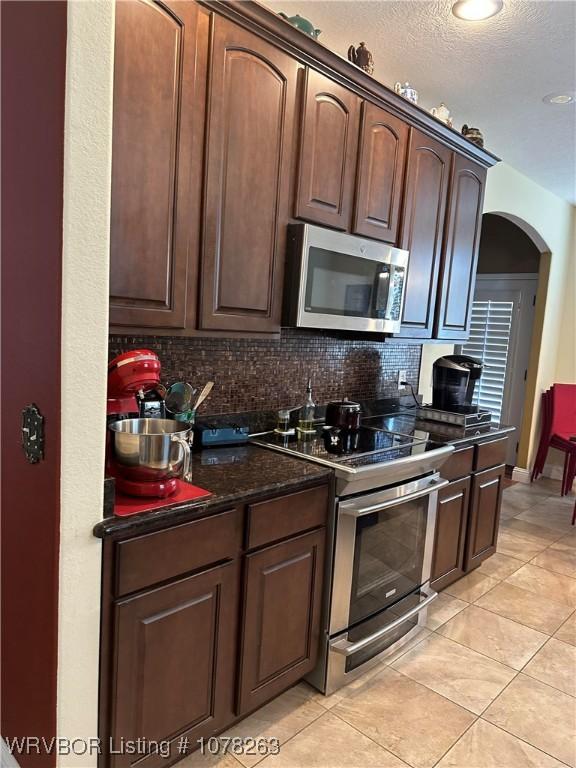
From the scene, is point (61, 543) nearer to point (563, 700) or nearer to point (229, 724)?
point (229, 724)

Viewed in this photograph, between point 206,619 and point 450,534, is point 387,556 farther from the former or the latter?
point 206,619

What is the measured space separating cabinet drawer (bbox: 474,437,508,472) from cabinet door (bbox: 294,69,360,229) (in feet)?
4.85

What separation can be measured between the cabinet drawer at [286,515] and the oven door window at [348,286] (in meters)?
0.75

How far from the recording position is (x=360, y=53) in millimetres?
2291

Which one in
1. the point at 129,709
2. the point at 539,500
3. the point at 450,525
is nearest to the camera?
the point at 129,709

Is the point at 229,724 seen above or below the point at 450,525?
below

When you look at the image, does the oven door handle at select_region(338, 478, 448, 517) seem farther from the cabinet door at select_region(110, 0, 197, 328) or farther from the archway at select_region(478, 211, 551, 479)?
the archway at select_region(478, 211, 551, 479)

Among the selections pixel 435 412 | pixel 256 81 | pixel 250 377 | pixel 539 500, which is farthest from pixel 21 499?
pixel 539 500

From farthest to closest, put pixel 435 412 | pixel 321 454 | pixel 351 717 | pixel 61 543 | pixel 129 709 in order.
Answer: pixel 435 412 < pixel 321 454 < pixel 351 717 < pixel 129 709 < pixel 61 543

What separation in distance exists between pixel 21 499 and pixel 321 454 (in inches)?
43.2

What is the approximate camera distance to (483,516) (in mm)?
3072

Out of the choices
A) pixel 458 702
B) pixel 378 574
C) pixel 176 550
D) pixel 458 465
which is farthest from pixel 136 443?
pixel 458 465

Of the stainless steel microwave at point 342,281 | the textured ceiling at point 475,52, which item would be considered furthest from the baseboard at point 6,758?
the textured ceiling at point 475,52

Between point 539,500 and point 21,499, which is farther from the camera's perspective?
point 539,500
